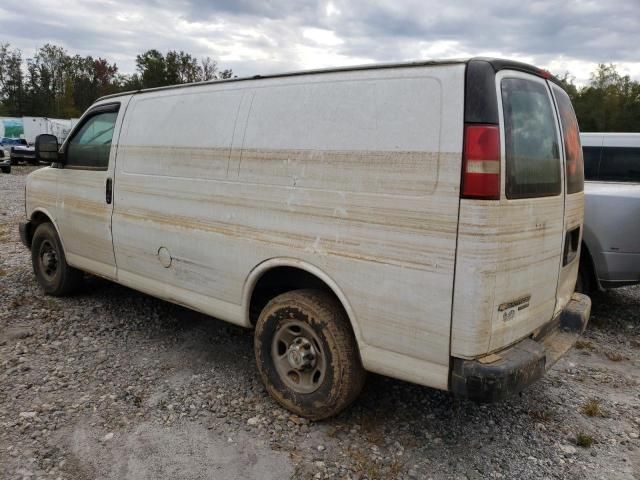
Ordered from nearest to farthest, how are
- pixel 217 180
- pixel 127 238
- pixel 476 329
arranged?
1. pixel 476 329
2. pixel 217 180
3. pixel 127 238

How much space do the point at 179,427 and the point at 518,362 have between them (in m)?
2.10

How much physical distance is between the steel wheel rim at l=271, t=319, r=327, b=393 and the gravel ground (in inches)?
9.8

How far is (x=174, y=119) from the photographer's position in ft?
13.4

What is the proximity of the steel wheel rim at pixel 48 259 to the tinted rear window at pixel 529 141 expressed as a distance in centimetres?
489

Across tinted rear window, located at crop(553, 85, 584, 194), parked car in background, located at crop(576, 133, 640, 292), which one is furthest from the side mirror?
parked car in background, located at crop(576, 133, 640, 292)

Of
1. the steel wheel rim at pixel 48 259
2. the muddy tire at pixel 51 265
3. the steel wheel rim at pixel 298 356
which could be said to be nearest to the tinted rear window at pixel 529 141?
the steel wheel rim at pixel 298 356

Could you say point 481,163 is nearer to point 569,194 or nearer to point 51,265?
point 569,194

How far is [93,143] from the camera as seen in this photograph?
16.1ft

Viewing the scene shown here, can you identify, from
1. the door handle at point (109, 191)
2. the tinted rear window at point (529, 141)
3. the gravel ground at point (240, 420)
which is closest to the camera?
the tinted rear window at point (529, 141)

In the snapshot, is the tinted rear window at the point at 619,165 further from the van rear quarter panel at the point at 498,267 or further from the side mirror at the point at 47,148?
the side mirror at the point at 47,148

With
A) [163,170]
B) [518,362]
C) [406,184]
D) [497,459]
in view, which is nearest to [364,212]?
[406,184]

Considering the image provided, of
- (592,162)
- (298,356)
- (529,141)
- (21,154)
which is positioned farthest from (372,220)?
(21,154)

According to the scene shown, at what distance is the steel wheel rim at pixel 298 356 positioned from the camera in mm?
3287

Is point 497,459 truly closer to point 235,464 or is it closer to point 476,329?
point 476,329
